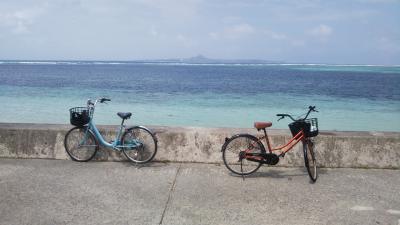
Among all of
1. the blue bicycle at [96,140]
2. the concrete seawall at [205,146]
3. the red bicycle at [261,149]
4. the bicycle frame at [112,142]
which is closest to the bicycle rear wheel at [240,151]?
the red bicycle at [261,149]

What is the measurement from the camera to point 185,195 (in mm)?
4742

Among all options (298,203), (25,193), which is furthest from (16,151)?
(298,203)

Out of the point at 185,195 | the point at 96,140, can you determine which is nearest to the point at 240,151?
the point at 185,195

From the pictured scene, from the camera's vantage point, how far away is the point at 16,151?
6293 mm

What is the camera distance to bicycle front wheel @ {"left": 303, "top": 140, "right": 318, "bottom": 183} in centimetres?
529

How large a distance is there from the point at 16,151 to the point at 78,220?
299 cm

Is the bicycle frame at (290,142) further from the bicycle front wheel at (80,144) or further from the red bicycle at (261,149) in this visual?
the bicycle front wheel at (80,144)

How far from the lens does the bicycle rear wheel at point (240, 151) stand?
5.55 meters

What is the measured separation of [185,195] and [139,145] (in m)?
1.52

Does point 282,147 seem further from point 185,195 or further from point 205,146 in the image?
point 185,195

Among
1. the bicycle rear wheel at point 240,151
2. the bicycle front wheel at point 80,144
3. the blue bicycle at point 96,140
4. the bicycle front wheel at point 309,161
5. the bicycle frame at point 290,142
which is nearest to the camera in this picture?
the bicycle front wheel at point 309,161

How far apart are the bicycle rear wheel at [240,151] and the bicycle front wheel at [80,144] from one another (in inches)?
83.7

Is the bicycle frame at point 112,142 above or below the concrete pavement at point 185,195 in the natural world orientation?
above

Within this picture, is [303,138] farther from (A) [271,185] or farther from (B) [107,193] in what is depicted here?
(B) [107,193]
